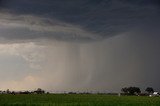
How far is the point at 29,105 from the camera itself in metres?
53.2

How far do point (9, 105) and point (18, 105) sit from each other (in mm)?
1387

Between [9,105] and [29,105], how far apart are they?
2.82 m

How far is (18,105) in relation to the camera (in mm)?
54000

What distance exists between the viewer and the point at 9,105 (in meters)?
53.2

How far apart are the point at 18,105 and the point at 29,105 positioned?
187 centimetres
